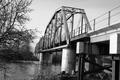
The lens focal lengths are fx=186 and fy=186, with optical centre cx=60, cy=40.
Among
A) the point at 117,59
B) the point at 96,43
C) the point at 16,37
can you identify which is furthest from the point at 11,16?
the point at 96,43

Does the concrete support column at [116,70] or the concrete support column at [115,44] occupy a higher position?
the concrete support column at [115,44]

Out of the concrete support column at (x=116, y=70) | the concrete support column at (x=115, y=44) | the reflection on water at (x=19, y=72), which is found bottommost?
the reflection on water at (x=19, y=72)

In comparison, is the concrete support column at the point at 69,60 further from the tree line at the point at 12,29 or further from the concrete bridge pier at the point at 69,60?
the tree line at the point at 12,29

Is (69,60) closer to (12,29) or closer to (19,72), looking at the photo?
(19,72)

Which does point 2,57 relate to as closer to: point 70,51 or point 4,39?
point 4,39

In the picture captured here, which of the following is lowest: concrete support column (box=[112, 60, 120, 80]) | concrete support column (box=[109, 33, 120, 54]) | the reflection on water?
the reflection on water

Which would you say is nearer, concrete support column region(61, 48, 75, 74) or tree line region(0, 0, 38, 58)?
tree line region(0, 0, 38, 58)

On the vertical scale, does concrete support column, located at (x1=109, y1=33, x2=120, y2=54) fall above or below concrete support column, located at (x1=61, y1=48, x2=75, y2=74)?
above

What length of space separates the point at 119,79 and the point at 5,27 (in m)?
6.71

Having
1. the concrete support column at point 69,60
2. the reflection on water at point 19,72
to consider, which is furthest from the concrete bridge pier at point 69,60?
the reflection on water at point 19,72

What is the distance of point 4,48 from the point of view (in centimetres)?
895


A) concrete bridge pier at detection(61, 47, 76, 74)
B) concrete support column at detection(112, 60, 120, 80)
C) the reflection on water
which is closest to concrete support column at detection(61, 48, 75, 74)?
concrete bridge pier at detection(61, 47, 76, 74)

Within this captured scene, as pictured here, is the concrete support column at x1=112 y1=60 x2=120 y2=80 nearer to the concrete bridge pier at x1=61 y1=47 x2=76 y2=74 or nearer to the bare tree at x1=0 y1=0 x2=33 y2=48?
the bare tree at x1=0 y1=0 x2=33 y2=48

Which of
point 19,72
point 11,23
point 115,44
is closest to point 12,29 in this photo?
point 11,23
